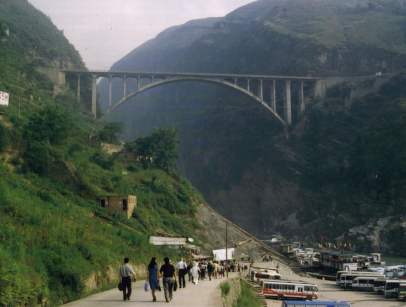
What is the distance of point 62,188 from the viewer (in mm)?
39344

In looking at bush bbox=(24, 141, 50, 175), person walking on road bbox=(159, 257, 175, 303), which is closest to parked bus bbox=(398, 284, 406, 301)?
bush bbox=(24, 141, 50, 175)

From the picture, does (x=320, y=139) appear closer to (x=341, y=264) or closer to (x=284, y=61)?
(x=284, y=61)

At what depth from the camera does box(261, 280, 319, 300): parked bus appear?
37.7 metres

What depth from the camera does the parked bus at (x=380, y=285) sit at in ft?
142

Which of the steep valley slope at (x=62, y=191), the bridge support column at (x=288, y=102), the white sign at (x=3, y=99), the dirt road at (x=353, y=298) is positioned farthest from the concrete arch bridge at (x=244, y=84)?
the dirt road at (x=353, y=298)

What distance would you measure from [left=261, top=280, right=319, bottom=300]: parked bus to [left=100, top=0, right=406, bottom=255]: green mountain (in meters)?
34.5

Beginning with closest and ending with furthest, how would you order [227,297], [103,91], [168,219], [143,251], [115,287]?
[227,297]
[115,287]
[143,251]
[168,219]
[103,91]

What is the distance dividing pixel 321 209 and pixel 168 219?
3616cm

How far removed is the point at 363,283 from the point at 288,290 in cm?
937

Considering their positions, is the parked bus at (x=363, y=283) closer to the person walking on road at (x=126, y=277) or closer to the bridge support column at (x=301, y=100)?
the person walking on road at (x=126, y=277)

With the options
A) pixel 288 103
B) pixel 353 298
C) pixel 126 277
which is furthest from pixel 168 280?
pixel 288 103

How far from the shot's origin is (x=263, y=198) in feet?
306

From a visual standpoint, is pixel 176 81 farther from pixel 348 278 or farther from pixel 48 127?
pixel 348 278

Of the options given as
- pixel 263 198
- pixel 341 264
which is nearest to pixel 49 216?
pixel 341 264
